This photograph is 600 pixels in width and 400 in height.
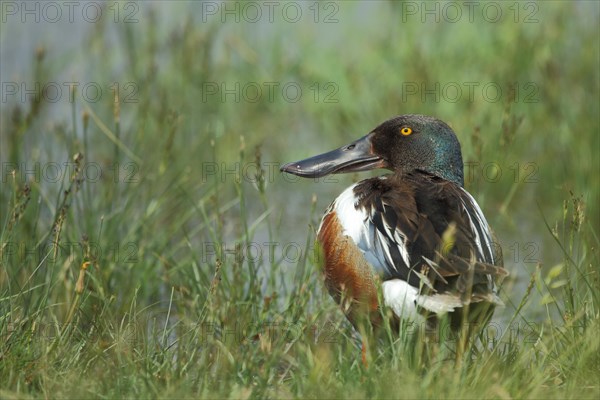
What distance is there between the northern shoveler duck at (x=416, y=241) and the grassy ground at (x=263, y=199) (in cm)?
12

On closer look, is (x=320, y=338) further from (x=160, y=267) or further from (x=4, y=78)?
(x=4, y=78)

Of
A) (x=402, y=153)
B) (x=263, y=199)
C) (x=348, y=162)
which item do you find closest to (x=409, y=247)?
(x=263, y=199)

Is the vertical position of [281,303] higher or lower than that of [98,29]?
lower

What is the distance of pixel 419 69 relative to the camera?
6957 millimetres

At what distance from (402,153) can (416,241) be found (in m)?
0.96

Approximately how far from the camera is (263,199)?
4332 millimetres

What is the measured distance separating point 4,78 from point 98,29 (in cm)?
200

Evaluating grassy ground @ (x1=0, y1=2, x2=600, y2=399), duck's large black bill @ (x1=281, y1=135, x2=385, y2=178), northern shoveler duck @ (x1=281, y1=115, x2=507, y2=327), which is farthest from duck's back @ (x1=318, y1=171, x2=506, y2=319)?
duck's large black bill @ (x1=281, y1=135, x2=385, y2=178)

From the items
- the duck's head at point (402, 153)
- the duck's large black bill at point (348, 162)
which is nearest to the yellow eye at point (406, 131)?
the duck's head at point (402, 153)

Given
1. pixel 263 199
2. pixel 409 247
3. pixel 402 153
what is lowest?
pixel 409 247

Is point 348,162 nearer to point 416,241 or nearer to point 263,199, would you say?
point 263,199

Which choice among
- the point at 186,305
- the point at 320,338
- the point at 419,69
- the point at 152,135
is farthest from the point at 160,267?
the point at 419,69

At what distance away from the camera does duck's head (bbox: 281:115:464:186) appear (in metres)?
4.62

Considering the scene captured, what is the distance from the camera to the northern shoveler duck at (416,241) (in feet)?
12.0
